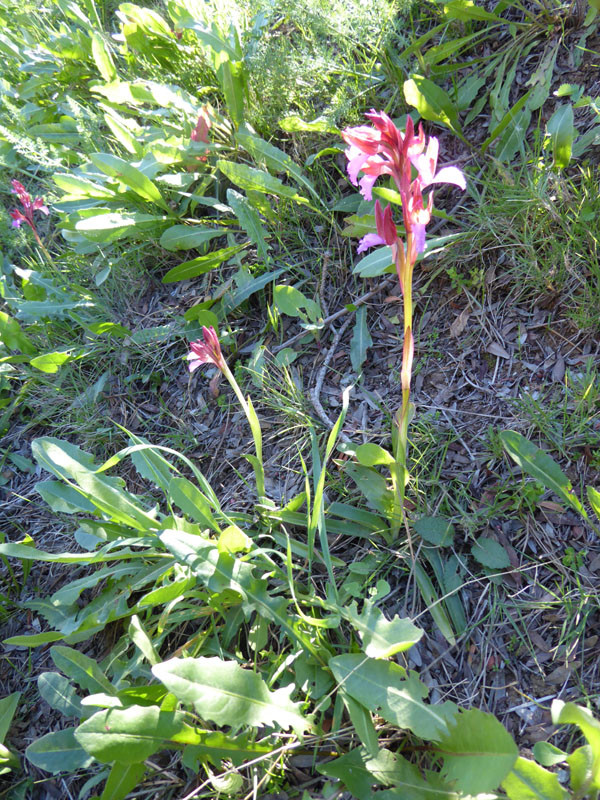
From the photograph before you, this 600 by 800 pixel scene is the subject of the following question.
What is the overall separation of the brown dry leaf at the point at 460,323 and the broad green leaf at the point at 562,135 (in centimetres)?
53

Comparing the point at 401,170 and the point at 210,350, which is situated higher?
the point at 401,170

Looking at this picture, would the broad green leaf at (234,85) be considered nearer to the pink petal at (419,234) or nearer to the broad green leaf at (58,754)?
the pink petal at (419,234)

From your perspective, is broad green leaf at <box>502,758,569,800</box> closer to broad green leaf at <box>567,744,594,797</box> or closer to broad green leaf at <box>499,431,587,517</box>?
broad green leaf at <box>567,744,594,797</box>

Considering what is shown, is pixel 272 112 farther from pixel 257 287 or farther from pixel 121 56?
pixel 121 56

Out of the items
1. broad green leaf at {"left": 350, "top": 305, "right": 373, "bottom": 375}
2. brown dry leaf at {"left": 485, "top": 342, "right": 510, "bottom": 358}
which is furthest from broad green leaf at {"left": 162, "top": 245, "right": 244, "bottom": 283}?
brown dry leaf at {"left": 485, "top": 342, "right": 510, "bottom": 358}

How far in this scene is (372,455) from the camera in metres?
1.53

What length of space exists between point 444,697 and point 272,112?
7.55 ft

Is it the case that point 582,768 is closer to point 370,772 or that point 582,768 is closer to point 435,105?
point 370,772

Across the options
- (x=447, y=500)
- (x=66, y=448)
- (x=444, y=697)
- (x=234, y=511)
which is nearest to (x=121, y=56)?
(x=66, y=448)

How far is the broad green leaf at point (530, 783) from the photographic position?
104 cm

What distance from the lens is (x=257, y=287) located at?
2.19m

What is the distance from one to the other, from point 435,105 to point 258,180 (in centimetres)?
71

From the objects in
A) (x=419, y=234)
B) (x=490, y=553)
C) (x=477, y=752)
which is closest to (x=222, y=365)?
(x=419, y=234)

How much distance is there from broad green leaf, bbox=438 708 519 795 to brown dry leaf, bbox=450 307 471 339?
3.79 ft
